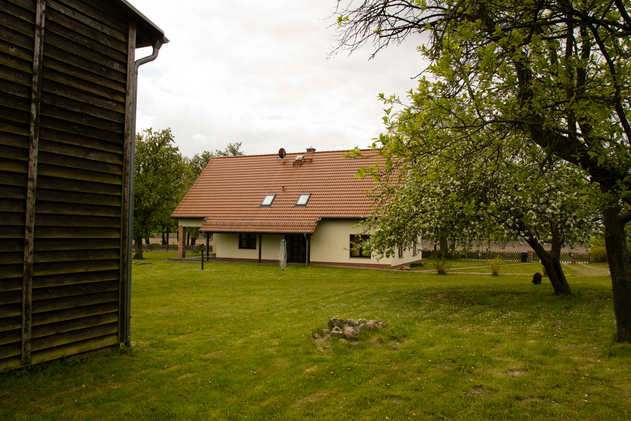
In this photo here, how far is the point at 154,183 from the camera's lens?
31594mm

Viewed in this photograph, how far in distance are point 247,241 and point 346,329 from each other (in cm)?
2088

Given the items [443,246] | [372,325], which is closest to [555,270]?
[372,325]

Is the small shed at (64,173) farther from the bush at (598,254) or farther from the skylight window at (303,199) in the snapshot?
the bush at (598,254)

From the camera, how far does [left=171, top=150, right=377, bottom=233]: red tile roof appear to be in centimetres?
2522

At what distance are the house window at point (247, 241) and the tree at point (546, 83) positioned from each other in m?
21.8

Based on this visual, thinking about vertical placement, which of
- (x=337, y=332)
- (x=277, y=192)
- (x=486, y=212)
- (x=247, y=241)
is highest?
(x=277, y=192)

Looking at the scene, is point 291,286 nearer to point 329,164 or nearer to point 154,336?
point 154,336

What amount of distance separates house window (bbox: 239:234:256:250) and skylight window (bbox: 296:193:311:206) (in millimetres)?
3868

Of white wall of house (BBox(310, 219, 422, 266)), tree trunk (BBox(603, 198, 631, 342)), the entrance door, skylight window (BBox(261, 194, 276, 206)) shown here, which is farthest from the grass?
skylight window (BBox(261, 194, 276, 206))

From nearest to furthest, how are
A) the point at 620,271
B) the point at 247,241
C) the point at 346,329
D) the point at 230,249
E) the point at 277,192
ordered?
the point at 620,271, the point at 346,329, the point at 247,241, the point at 277,192, the point at 230,249

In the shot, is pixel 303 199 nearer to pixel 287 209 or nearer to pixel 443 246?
pixel 287 209

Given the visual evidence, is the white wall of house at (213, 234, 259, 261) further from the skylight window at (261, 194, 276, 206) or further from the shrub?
the shrub

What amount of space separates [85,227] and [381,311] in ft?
23.0

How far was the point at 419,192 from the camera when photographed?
42.7ft
